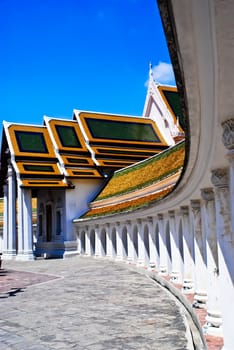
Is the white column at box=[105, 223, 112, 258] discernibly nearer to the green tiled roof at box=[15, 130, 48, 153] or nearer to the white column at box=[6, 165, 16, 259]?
the white column at box=[6, 165, 16, 259]

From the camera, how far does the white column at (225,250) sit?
206 inches

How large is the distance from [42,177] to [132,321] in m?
23.0

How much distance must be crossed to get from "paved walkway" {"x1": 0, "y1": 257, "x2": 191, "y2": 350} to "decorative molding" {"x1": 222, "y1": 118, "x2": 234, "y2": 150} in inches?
133

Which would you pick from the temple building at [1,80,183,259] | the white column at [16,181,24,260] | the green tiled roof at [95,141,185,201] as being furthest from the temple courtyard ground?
the temple building at [1,80,183,259]

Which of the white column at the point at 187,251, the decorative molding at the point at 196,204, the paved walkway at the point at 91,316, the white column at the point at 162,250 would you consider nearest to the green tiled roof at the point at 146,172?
the white column at the point at 162,250

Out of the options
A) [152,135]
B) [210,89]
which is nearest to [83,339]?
[210,89]

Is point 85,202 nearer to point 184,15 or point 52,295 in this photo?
point 52,295

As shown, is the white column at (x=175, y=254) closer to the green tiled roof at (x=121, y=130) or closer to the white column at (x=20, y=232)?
the white column at (x=20, y=232)

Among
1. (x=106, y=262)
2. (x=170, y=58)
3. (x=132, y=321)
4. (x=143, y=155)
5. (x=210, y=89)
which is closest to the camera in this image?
(x=170, y=58)

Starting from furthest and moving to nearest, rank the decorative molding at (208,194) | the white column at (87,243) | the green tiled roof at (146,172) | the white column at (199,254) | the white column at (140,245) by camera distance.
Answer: the white column at (87,243), the white column at (140,245), the green tiled roof at (146,172), the white column at (199,254), the decorative molding at (208,194)

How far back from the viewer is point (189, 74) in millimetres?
3777

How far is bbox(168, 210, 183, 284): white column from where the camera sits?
42.4 feet

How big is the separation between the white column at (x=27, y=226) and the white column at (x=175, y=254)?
1806cm

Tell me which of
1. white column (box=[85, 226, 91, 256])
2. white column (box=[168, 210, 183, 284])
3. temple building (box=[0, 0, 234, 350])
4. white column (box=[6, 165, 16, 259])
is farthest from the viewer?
white column (box=[6, 165, 16, 259])
